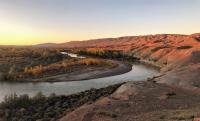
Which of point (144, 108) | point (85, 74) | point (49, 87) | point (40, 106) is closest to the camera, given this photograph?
point (144, 108)

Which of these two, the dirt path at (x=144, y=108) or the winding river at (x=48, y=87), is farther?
the winding river at (x=48, y=87)

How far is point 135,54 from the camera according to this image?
10612 cm

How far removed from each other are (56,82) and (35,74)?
21.2ft

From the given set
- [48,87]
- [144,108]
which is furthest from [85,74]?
[144,108]

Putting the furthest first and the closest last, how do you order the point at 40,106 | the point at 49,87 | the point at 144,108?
the point at 49,87
the point at 40,106
the point at 144,108

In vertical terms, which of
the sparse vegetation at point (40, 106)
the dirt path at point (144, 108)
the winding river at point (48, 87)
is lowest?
the winding river at point (48, 87)

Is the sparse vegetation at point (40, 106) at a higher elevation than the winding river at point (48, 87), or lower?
higher

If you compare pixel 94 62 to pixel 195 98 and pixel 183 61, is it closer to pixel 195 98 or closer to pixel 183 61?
pixel 183 61

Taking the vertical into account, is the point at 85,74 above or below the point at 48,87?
above

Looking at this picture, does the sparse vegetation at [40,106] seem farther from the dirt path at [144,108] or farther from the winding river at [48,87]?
the winding river at [48,87]

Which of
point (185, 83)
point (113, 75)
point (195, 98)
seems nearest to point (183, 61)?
point (113, 75)

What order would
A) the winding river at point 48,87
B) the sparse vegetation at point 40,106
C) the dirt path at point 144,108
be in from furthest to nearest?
the winding river at point 48,87 < the sparse vegetation at point 40,106 < the dirt path at point 144,108

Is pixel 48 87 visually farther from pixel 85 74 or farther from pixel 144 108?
pixel 144 108

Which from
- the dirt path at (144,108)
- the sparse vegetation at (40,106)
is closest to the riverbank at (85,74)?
the sparse vegetation at (40,106)
